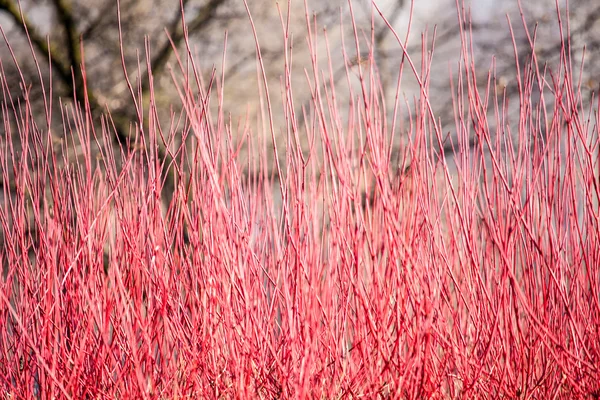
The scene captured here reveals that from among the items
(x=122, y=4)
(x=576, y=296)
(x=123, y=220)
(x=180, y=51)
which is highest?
(x=122, y=4)

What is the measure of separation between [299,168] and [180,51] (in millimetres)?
3261

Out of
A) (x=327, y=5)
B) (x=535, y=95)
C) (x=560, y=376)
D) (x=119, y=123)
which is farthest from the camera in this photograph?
(x=535, y=95)

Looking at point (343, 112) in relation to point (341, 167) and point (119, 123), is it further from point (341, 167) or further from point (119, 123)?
point (341, 167)

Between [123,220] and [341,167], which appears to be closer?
[341,167]

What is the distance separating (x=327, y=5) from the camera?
395cm

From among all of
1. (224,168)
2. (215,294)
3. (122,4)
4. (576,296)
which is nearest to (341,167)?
(224,168)

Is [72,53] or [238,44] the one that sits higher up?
[72,53]

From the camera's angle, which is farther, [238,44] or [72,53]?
[238,44]

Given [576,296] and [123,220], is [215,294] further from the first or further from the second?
[576,296]

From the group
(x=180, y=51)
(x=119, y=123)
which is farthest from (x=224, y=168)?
(x=180, y=51)

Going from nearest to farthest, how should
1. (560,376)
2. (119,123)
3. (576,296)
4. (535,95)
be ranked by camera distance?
(576,296) → (560,376) → (119,123) → (535,95)

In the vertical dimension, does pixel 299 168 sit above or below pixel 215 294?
above

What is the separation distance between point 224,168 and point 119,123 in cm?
291

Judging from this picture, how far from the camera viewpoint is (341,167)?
0.99 meters
